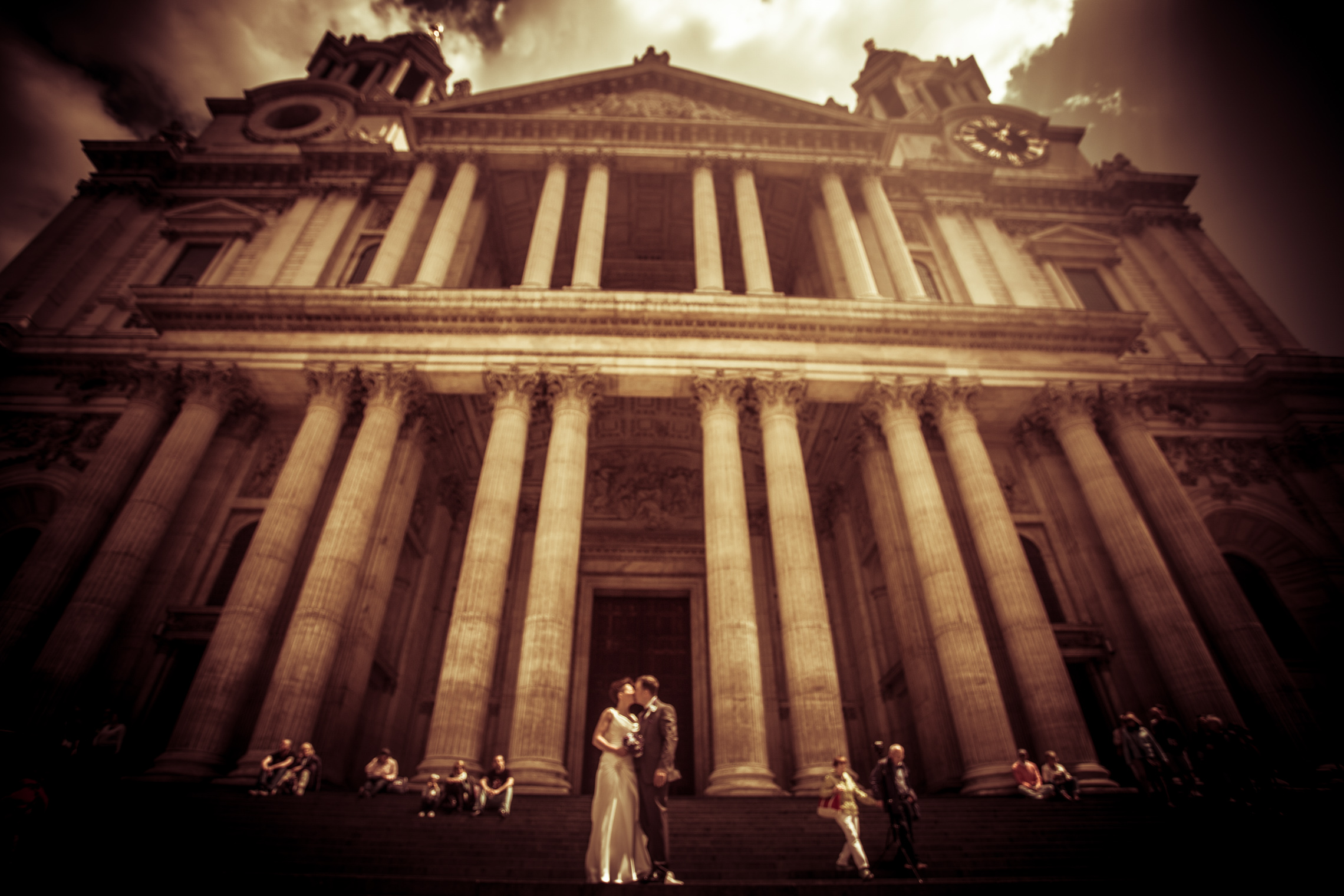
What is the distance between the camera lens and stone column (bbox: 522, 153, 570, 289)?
681 inches

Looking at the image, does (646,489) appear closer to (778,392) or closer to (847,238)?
(778,392)

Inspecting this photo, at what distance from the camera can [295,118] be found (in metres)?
26.0

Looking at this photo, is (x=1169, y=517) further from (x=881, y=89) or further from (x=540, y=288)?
(x=881, y=89)

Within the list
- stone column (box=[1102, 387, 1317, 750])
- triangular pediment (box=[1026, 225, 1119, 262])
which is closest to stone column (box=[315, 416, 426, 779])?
stone column (box=[1102, 387, 1317, 750])

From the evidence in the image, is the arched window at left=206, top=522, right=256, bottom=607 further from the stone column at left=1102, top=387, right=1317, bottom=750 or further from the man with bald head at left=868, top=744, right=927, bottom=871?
the stone column at left=1102, top=387, right=1317, bottom=750

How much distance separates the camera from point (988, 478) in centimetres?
1469

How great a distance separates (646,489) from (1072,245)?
687 inches

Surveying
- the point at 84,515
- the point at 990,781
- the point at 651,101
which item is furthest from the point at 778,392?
the point at 84,515

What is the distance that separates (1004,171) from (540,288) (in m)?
19.8

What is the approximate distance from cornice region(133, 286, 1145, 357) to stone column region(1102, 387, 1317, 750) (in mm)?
3866

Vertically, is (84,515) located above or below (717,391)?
below

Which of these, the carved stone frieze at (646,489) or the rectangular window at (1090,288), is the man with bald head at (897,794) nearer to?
the carved stone frieze at (646,489)

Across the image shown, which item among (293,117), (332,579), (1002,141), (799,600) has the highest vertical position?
(293,117)

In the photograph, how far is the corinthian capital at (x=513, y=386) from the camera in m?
15.1
